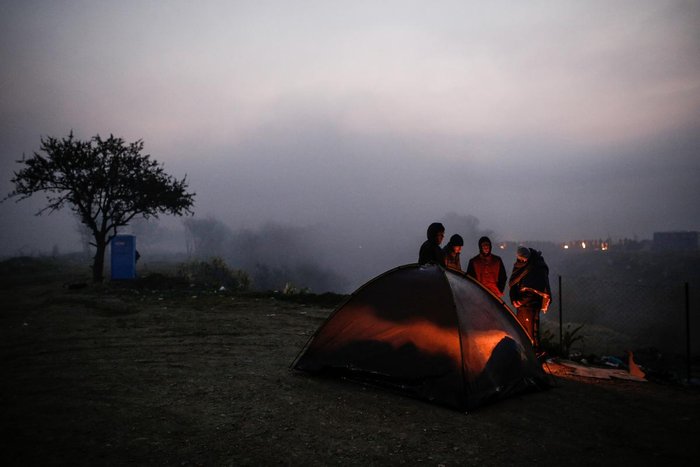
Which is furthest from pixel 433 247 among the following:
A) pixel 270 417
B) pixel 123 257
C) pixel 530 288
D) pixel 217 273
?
pixel 217 273

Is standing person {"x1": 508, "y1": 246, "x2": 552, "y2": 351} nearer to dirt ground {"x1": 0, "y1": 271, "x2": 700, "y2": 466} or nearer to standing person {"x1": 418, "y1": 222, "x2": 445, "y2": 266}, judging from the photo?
dirt ground {"x1": 0, "y1": 271, "x2": 700, "y2": 466}

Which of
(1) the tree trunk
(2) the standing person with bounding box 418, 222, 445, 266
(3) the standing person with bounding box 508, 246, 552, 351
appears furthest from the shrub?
(3) the standing person with bounding box 508, 246, 552, 351

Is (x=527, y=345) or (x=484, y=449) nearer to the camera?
(x=484, y=449)

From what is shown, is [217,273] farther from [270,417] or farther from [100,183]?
[270,417]

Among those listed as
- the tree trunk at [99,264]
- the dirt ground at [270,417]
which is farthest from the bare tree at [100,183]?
the dirt ground at [270,417]

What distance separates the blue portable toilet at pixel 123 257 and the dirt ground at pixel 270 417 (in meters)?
11.6

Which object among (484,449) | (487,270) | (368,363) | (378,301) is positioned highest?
(487,270)

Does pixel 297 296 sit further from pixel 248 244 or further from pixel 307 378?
pixel 248 244

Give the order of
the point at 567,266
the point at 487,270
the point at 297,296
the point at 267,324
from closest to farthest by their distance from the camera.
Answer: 1. the point at 487,270
2. the point at 267,324
3. the point at 297,296
4. the point at 567,266

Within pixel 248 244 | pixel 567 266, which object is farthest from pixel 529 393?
pixel 248 244

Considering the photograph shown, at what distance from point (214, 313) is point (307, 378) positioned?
6.86 meters

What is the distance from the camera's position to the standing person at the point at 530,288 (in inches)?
285

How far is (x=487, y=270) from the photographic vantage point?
25.5ft

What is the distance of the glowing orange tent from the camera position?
519 cm
